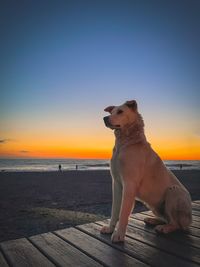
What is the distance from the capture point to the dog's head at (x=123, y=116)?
3.45m

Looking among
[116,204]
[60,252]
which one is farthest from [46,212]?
[60,252]

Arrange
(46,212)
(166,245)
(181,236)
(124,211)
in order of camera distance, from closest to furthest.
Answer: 1. (166,245)
2. (124,211)
3. (181,236)
4. (46,212)

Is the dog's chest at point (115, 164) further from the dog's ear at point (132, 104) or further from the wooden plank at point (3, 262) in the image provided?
the wooden plank at point (3, 262)

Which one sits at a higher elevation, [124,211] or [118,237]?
[124,211]

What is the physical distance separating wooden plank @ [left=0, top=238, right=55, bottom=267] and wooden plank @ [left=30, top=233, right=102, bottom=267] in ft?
0.25

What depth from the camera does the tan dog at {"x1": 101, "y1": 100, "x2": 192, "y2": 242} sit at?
10.7ft

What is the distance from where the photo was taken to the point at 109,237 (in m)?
3.32

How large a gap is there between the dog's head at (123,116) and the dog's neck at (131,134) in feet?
0.20

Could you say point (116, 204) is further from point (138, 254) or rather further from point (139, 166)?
point (138, 254)

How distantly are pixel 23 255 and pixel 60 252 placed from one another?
0.41 m

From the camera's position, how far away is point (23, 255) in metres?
2.77

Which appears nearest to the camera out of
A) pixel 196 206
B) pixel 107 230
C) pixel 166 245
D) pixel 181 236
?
pixel 166 245

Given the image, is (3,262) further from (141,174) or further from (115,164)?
(141,174)

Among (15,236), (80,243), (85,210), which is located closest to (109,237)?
(80,243)
